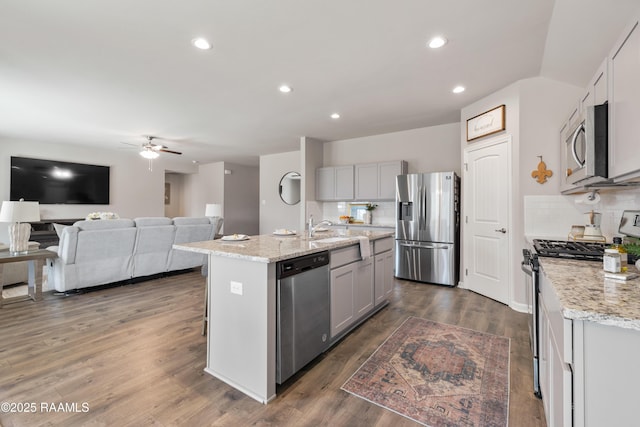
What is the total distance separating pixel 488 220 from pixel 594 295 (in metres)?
2.89

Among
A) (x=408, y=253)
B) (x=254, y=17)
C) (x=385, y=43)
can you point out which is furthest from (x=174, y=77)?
(x=408, y=253)

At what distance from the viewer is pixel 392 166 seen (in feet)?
16.5

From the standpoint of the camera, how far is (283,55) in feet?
8.80

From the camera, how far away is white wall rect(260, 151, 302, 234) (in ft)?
24.0

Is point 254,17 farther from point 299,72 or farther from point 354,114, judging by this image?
point 354,114

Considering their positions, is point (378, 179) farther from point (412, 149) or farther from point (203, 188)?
point (203, 188)

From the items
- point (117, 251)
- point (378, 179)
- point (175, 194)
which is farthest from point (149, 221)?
point (175, 194)

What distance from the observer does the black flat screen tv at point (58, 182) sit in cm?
588

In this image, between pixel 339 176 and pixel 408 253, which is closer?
pixel 408 253

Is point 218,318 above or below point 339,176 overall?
below

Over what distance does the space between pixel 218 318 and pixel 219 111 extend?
3.30 m

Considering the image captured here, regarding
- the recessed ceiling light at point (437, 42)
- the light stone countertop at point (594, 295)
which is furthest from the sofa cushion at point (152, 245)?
the light stone countertop at point (594, 295)

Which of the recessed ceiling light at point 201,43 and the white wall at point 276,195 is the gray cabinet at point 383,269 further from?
the white wall at point 276,195

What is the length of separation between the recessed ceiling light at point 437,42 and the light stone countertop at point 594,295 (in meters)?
1.95
